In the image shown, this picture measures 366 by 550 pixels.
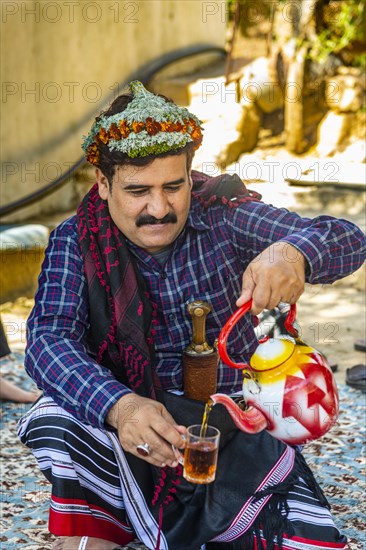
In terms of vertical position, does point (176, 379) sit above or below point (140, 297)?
below

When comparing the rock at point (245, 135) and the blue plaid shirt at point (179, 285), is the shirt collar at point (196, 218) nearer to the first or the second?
the blue plaid shirt at point (179, 285)

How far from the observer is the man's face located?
8.23 ft

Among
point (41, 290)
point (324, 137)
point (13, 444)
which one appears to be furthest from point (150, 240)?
point (324, 137)

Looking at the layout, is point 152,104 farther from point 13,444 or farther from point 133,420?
point 13,444

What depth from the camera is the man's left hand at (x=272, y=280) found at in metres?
2.23

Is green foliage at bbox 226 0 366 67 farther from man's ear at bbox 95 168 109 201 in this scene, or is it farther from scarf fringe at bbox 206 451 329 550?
scarf fringe at bbox 206 451 329 550

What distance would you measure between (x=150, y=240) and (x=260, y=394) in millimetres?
603

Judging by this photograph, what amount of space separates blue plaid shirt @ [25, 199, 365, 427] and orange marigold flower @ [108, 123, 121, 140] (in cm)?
35

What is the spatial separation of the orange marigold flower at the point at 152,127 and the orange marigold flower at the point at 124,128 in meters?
0.06

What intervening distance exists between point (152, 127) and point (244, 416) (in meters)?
0.87

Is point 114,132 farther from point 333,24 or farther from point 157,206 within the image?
point 333,24

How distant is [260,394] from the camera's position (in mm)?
2289

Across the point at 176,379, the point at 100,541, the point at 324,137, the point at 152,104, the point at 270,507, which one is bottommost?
the point at 324,137

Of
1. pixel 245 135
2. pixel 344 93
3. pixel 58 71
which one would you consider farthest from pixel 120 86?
pixel 344 93
